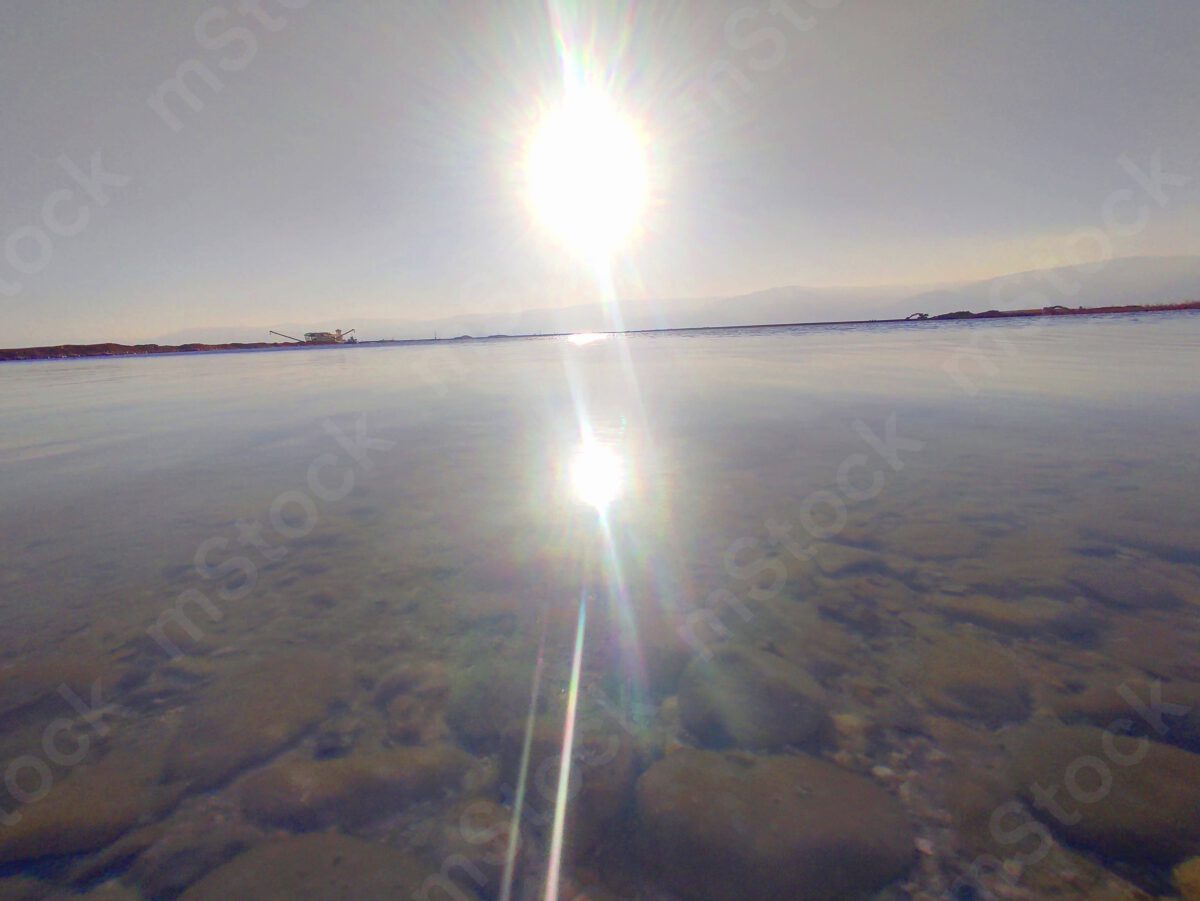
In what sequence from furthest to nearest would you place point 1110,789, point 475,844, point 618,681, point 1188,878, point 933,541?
point 933,541 → point 618,681 → point 1110,789 → point 475,844 → point 1188,878

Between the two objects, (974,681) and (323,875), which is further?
(974,681)

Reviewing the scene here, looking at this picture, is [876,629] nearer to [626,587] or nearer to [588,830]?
[626,587]

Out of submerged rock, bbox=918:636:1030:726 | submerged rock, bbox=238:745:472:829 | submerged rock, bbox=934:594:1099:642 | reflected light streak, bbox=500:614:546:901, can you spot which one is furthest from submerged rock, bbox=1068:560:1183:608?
submerged rock, bbox=238:745:472:829

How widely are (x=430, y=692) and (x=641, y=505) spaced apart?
11.0 ft

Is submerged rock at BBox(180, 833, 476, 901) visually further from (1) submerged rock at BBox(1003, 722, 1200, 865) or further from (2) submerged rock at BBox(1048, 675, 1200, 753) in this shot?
(2) submerged rock at BBox(1048, 675, 1200, 753)

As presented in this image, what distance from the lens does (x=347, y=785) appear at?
2.39 m

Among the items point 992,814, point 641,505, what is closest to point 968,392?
point 641,505

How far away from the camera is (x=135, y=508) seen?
6109 mm

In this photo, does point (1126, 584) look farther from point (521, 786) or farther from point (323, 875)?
point (323, 875)

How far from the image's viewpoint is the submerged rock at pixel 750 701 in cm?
264

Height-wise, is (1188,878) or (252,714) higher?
(252,714)

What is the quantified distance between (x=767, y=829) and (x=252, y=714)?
2.75 meters

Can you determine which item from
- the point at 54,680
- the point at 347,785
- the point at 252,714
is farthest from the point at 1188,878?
the point at 54,680

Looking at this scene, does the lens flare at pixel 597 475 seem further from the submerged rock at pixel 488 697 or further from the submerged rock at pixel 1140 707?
the submerged rock at pixel 1140 707
